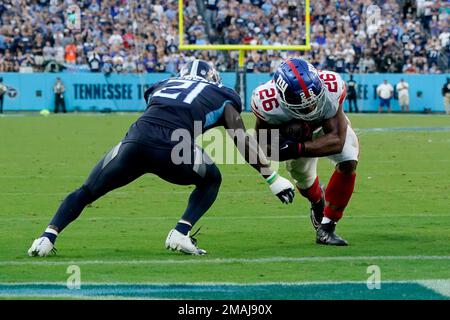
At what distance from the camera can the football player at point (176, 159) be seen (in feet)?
23.7

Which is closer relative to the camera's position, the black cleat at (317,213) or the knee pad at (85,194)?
the knee pad at (85,194)

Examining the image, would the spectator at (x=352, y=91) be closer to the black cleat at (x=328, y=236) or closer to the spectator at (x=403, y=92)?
the spectator at (x=403, y=92)

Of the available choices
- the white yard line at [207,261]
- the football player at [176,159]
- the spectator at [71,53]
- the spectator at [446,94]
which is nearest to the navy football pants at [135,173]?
the football player at [176,159]

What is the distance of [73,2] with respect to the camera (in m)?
34.0

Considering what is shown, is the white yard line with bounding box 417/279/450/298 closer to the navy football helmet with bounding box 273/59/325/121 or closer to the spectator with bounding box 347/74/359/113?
the navy football helmet with bounding box 273/59/325/121

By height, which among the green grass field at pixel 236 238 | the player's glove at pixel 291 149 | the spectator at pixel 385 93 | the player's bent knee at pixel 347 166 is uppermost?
the player's glove at pixel 291 149

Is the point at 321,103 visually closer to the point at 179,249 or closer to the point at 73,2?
the point at 179,249

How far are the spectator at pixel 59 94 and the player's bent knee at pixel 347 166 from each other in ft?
84.5

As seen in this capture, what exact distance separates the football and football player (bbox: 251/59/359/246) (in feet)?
0.06
